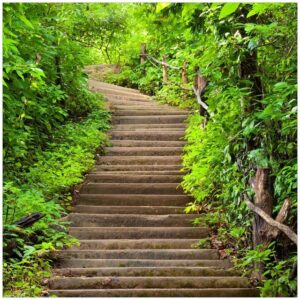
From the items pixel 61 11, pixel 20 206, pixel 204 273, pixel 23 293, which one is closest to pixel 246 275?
pixel 204 273

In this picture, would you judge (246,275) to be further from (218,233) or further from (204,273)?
(218,233)

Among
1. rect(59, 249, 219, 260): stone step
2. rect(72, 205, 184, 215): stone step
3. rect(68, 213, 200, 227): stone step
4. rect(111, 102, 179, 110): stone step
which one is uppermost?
rect(111, 102, 179, 110): stone step

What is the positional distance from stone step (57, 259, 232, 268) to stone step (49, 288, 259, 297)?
2.47ft

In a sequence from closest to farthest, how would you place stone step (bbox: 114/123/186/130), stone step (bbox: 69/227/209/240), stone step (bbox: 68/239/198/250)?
stone step (bbox: 68/239/198/250) → stone step (bbox: 69/227/209/240) → stone step (bbox: 114/123/186/130)

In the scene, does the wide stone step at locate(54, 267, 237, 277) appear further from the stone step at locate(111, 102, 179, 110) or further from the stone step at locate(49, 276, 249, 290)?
the stone step at locate(111, 102, 179, 110)

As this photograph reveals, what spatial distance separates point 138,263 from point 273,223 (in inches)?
73.4

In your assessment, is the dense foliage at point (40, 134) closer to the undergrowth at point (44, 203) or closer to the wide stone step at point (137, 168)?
the undergrowth at point (44, 203)

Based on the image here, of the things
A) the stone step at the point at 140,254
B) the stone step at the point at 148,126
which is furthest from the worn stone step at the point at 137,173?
the stone step at the point at 140,254

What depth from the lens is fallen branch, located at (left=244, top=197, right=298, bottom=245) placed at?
14.1 ft

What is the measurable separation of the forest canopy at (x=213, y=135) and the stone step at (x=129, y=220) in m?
0.30

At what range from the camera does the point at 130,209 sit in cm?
766

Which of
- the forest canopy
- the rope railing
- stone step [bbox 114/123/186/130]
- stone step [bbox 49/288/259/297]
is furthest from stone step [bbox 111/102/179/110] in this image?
stone step [bbox 49/288/259/297]

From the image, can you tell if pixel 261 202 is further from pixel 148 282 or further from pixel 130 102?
pixel 130 102

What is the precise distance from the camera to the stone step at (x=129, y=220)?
721 centimetres
